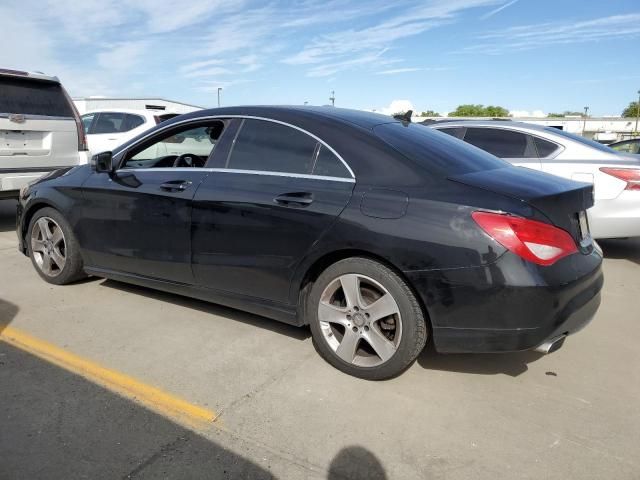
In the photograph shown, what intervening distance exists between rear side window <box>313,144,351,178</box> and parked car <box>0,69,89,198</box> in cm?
486

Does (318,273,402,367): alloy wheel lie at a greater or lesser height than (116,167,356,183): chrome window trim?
lesser

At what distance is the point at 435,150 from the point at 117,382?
2368 millimetres

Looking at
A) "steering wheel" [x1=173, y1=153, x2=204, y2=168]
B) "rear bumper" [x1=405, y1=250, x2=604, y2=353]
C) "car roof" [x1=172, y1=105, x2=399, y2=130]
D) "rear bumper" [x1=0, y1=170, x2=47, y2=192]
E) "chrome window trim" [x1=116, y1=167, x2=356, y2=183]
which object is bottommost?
"rear bumper" [x1=405, y1=250, x2=604, y2=353]

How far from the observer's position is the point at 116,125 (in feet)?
34.2

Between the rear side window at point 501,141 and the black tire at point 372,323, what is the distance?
376cm

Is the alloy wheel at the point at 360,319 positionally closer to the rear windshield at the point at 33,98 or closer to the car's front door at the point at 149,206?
the car's front door at the point at 149,206

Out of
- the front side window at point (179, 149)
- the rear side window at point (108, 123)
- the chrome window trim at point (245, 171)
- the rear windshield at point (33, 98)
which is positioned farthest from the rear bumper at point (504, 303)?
the rear side window at point (108, 123)

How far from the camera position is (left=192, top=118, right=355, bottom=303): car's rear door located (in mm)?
3221

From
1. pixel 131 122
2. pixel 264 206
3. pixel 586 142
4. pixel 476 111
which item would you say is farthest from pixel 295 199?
pixel 476 111

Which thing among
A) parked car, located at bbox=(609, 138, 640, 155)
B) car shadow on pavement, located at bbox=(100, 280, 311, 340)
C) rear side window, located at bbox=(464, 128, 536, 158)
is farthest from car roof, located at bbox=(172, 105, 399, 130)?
parked car, located at bbox=(609, 138, 640, 155)

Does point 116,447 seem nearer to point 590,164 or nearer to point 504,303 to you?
point 504,303

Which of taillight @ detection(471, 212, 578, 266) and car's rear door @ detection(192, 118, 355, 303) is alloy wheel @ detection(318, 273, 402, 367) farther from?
taillight @ detection(471, 212, 578, 266)

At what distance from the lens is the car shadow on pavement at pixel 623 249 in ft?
20.6

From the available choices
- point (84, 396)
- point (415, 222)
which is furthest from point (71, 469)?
point (415, 222)
